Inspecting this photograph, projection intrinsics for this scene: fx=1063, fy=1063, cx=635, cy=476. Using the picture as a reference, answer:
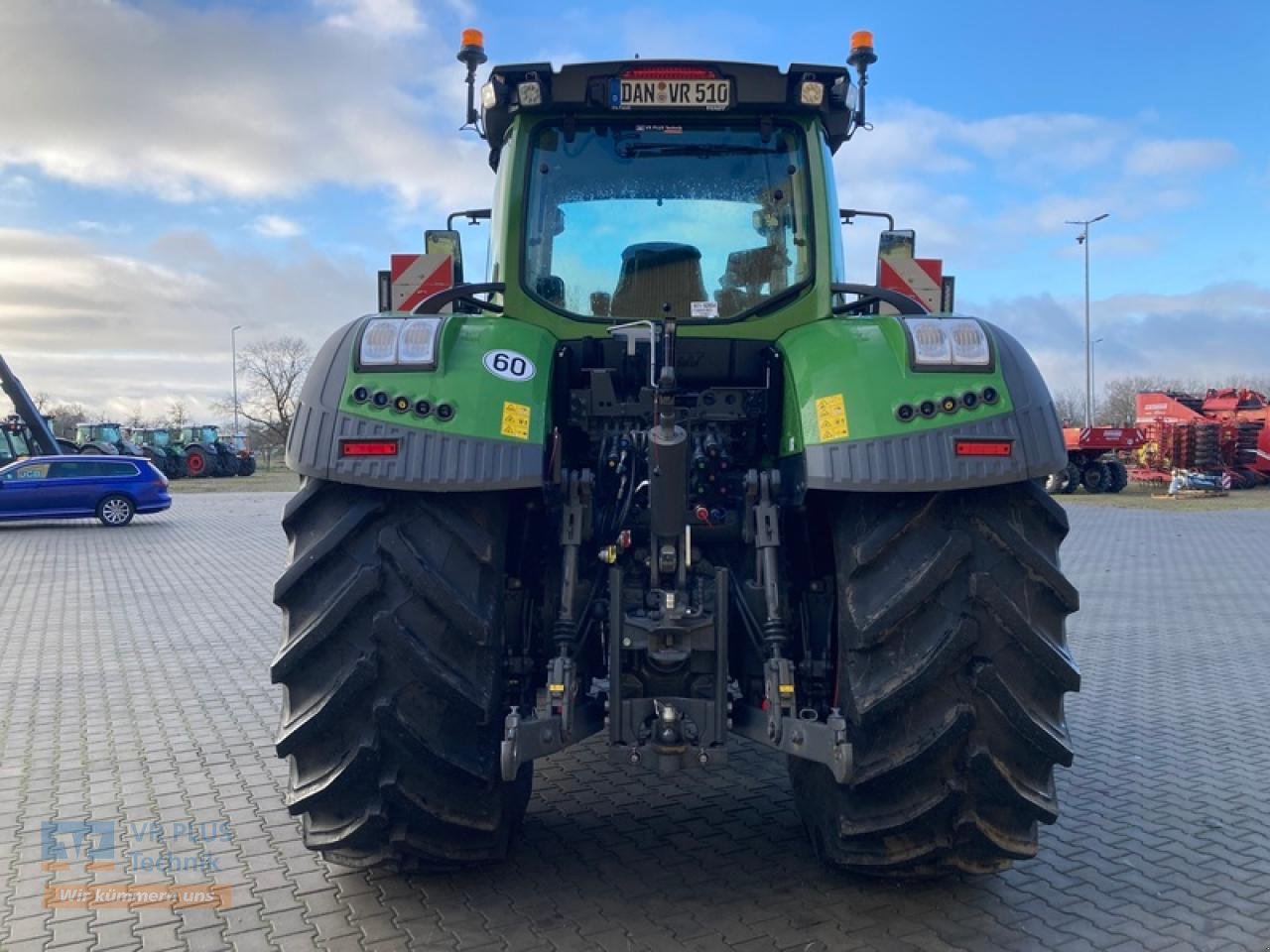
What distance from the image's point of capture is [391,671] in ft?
10.9

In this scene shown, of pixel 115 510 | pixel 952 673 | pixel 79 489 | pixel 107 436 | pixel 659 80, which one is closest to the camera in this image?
pixel 952 673

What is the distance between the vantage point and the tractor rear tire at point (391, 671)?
10.9 feet

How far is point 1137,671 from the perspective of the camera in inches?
302

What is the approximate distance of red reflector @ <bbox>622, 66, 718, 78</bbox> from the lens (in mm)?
4289

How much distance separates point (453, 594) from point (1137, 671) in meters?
6.09

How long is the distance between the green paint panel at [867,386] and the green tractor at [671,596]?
0.01m

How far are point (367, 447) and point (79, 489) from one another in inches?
780

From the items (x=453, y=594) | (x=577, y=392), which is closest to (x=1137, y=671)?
(x=577, y=392)

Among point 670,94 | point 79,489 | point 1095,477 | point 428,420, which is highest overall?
point 670,94

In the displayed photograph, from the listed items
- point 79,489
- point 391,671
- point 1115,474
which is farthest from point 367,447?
point 1115,474

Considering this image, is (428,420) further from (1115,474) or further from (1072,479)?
(1115,474)

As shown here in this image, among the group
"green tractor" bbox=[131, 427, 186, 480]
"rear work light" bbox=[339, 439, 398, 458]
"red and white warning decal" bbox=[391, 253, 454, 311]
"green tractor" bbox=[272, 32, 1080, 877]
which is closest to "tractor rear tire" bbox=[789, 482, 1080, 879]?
"green tractor" bbox=[272, 32, 1080, 877]

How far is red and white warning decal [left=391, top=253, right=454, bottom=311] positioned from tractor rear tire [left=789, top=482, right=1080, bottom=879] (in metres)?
3.03

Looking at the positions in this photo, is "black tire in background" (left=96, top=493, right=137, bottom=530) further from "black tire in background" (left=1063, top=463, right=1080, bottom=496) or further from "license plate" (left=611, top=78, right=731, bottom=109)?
"black tire in background" (left=1063, top=463, right=1080, bottom=496)
